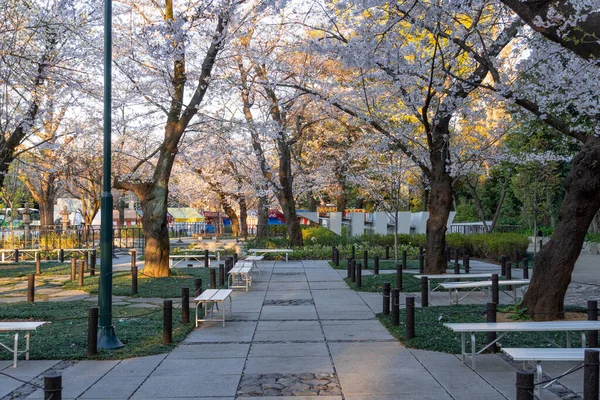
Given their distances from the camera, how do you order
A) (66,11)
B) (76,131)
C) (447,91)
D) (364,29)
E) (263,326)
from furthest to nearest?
(76,131) < (447,91) < (364,29) < (66,11) < (263,326)

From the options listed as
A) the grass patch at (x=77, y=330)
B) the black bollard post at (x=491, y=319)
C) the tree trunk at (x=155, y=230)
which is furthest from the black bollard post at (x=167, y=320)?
the tree trunk at (x=155, y=230)

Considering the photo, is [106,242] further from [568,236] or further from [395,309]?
[568,236]

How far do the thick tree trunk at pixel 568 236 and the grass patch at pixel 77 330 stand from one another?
6269 millimetres

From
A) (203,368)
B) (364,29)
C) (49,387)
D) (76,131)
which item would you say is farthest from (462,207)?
(49,387)

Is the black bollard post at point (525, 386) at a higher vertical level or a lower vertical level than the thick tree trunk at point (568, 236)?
lower

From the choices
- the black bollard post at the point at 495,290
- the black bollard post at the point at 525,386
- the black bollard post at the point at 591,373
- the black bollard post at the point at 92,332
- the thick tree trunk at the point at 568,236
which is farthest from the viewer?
the black bollard post at the point at 495,290

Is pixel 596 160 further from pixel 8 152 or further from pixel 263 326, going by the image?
pixel 8 152

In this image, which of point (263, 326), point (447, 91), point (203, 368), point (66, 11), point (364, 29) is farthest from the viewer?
point (447, 91)

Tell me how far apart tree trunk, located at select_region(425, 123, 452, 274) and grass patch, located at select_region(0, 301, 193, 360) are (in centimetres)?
857

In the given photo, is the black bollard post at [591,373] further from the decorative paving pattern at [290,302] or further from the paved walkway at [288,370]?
the decorative paving pattern at [290,302]

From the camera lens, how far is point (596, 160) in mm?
10000

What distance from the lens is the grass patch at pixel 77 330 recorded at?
347 inches

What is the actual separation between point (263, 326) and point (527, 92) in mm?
9559

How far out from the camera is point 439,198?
711 inches
